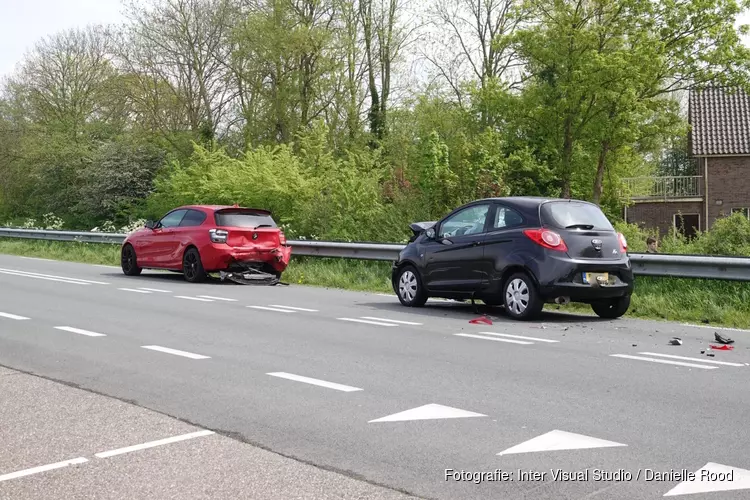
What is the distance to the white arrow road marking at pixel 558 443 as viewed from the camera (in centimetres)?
549

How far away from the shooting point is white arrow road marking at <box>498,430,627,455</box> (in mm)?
5492

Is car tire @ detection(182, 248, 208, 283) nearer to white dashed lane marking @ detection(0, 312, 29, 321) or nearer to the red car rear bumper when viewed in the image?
the red car rear bumper

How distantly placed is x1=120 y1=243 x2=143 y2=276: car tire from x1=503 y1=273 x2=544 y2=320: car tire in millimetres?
11043

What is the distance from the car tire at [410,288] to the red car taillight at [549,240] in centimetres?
242

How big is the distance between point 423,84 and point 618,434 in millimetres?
46253

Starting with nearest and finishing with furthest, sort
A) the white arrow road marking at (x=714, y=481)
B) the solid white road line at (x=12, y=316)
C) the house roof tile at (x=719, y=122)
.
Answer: the white arrow road marking at (x=714, y=481)
the solid white road line at (x=12, y=316)
the house roof tile at (x=719, y=122)

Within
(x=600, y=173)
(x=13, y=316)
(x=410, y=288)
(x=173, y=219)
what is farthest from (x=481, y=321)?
(x=600, y=173)

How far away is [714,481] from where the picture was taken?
189 inches

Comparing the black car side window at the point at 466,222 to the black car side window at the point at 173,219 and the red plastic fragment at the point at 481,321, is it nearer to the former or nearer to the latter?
the red plastic fragment at the point at 481,321

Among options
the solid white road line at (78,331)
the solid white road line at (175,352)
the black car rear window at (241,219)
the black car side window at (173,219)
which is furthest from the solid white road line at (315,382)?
the black car side window at (173,219)

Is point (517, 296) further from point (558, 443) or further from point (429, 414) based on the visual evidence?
point (558, 443)

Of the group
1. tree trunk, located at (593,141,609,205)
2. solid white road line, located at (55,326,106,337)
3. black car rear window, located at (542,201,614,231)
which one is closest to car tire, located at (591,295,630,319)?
black car rear window, located at (542,201,614,231)

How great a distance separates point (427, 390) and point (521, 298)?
5.08m

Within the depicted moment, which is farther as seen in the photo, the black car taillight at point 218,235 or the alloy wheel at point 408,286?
the black car taillight at point 218,235
